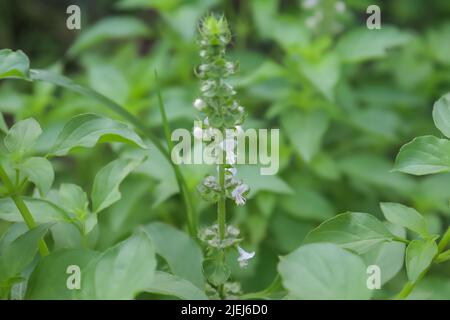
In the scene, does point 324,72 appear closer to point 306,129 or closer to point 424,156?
point 306,129

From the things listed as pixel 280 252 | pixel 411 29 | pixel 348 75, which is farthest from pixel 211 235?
pixel 411 29

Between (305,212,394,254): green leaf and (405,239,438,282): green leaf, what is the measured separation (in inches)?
2.4

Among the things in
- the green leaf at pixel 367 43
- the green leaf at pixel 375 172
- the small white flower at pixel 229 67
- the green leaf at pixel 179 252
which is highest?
the green leaf at pixel 367 43

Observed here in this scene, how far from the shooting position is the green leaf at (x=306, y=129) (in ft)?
6.37

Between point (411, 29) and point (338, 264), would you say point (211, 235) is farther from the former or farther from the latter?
point (411, 29)

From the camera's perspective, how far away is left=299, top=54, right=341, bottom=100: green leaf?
6.28 ft

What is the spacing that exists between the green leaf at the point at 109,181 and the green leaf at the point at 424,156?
432 millimetres

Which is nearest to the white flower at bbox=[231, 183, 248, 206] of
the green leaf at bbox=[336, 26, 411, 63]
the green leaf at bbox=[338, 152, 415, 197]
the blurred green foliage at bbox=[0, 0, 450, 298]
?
the blurred green foliage at bbox=[0, 0, 450, 298]

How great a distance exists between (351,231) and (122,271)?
40cm

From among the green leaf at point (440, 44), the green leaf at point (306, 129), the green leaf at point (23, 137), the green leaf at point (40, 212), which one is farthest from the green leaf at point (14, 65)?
the green leaf at point (440, 44)

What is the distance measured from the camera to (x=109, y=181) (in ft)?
3.72

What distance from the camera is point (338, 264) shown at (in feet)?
2.95

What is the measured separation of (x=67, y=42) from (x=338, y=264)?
2866 mm

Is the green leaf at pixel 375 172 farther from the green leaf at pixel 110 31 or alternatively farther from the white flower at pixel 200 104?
the white flower at pixel 200 104
